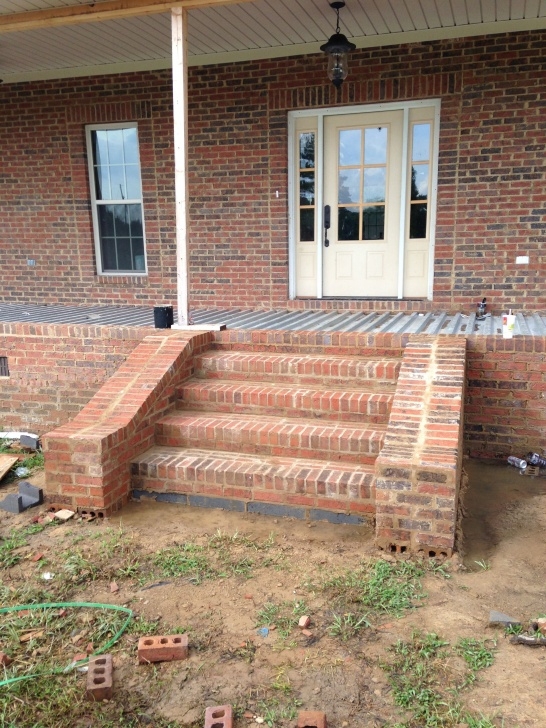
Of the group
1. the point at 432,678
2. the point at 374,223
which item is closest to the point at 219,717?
the point at 432,678

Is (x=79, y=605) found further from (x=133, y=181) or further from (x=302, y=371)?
(x=133, y=181)

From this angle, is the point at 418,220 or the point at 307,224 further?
the point at 307,224

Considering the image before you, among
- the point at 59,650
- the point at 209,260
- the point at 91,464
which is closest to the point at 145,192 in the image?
the point at 209,260

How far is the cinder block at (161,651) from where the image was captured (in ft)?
7.76

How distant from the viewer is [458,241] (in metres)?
6.53

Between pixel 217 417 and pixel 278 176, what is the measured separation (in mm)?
3745

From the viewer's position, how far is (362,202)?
689 centimetres

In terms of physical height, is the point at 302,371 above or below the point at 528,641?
above

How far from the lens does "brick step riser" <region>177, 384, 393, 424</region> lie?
4.20 metres

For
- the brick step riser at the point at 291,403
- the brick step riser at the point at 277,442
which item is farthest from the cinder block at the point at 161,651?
the brick step riser at the point at 291,403

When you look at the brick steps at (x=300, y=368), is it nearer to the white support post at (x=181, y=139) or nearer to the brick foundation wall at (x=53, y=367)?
the white support post at (x=181, y=139)

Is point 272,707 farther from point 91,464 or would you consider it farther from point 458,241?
point 458,241

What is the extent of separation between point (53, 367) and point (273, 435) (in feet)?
8.52

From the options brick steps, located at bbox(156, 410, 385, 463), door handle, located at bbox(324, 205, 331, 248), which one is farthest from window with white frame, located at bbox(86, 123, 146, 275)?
brick steps, located at bbox(156, 410, 385, 463)
